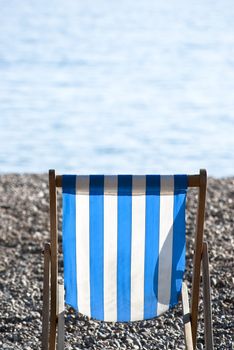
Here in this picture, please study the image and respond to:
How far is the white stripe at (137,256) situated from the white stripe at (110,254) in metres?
0.06

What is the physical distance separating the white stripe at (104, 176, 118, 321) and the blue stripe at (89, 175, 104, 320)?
0.04 ft

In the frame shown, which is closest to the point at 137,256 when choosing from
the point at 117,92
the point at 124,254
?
the point at 124,254

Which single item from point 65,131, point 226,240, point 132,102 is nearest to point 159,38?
point 132,102

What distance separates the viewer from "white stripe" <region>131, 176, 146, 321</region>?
9.92ft

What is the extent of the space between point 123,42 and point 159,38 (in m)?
0.82

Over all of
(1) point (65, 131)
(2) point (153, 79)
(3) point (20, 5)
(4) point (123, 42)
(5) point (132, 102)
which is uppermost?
(3) point (20, 5)

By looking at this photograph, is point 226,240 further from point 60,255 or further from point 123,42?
point 123,42

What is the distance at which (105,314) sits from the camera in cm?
311

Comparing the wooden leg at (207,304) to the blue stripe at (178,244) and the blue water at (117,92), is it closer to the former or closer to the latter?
the blue stripe at (178,244)

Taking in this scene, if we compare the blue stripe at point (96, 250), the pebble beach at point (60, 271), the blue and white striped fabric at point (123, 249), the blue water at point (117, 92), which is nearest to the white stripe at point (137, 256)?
the blue and white striped fabric at point (123, 249)

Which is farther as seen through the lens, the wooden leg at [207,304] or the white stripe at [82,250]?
the white stripe at [82,250]

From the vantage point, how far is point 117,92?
34.3ft

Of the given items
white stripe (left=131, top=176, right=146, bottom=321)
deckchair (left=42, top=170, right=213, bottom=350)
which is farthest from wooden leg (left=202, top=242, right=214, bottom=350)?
white stripe (left=131, top=176, right=146, bottom=321)

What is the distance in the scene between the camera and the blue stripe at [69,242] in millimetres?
2982
